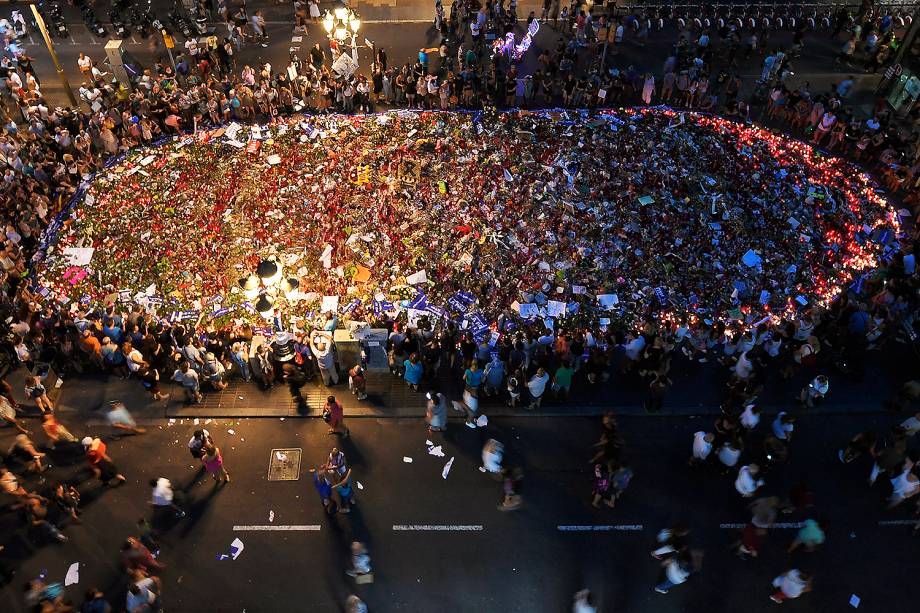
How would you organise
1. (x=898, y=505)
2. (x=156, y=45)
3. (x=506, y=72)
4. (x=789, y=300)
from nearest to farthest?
(x=898, y=505) < (x=789, y=300) < (x=506, y=72) < (x=156, y=45)

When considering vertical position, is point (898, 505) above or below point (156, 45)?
below

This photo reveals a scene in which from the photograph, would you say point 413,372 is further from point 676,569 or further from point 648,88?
point 648,88

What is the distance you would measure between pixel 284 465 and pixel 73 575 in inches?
158

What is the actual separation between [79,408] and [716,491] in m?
13.6

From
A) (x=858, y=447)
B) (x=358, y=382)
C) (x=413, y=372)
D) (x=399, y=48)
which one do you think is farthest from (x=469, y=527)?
(x=399, y=48)

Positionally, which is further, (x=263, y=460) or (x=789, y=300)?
(x=789, y=300)

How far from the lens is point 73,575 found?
11.1 m

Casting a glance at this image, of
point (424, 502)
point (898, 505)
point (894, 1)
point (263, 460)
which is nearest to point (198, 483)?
point (263, 460)

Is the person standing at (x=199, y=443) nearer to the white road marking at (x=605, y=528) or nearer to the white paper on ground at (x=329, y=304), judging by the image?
the white paper on ground at (x=329, y=304)

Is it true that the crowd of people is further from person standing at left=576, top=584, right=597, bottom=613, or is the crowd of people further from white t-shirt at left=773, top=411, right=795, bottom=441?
person standing at left=576, top=584, right=597, bottom=613

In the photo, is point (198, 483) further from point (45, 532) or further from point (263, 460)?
point (45, 532)

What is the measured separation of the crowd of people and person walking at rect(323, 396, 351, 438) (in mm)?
42

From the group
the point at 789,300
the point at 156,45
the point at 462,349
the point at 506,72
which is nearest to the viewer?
the point at 462,349

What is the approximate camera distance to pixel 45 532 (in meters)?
11.3
